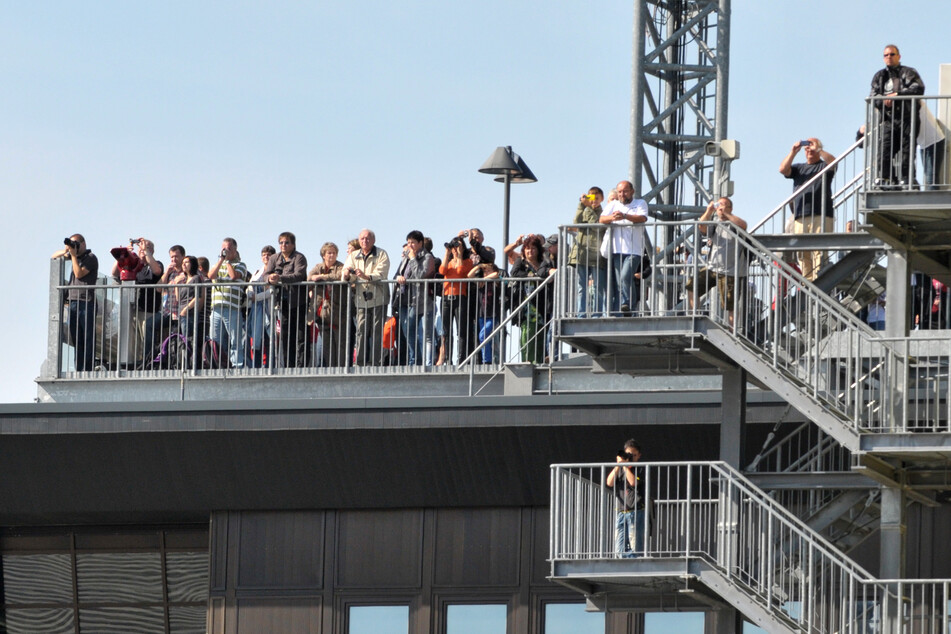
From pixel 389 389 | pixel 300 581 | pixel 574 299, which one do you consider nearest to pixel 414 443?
pixel 389 389

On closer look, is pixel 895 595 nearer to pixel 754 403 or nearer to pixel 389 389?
pixel 754 403

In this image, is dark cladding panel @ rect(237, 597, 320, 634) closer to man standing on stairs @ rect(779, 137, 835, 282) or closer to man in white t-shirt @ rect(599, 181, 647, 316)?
man in white t-shirt @ rect(599, 181, 647, 316)

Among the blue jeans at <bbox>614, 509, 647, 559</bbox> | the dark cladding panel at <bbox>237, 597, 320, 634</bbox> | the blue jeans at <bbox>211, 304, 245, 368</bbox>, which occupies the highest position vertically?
the blue jeans at <bbox>211, 304, 245, 368</bbox>

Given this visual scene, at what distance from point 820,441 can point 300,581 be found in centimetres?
790

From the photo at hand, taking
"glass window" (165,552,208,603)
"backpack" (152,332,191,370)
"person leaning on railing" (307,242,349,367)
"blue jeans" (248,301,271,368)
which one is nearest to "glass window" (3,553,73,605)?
"glass window" (165,552,208,603)

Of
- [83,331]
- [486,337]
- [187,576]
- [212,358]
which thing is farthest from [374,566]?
[83,331]

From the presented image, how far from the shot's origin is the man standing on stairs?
84.3 feet

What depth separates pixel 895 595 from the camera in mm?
23906

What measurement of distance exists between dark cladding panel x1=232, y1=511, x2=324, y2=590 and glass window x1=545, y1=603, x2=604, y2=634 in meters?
3.18

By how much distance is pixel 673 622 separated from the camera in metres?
29.7

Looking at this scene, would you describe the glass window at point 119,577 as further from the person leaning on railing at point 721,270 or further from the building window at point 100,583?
the person leaning on railing at point 721,270

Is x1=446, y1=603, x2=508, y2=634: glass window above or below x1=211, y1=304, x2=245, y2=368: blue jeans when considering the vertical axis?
below

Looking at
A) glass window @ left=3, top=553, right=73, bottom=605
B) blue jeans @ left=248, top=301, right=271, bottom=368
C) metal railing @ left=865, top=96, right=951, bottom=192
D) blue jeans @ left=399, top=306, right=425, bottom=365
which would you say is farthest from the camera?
glass window @ left=3, top=553, right=73, bottom=605

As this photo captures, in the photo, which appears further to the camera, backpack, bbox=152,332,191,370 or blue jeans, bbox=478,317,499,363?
backpack, bbox=152,332,191,370
